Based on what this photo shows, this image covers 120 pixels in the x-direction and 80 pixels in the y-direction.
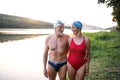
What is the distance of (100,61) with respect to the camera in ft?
Answer: 71.5

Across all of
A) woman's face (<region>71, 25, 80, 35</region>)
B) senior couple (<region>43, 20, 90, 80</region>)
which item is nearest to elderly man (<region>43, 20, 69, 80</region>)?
senior couple (<region>43, 20, 90, 80</region>)

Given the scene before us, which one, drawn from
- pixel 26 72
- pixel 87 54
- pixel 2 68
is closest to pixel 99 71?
pixel 26 72

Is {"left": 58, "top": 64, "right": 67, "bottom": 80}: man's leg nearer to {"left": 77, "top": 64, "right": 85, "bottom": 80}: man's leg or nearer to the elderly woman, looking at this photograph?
the elderly woman

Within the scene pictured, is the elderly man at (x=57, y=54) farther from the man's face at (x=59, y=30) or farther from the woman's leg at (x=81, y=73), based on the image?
the woman's leg at (x=81, y=73)

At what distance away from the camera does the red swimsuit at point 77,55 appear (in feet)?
30.7

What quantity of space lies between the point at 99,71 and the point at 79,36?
842 cm

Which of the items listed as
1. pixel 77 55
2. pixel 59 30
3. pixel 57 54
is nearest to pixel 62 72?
pixel 57 54

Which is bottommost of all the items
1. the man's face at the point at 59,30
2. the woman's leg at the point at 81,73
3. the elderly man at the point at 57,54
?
the woman's leg at the point at 81,73

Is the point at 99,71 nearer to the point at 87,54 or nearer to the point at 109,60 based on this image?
the point at 109,60

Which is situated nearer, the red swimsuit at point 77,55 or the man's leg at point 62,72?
the red swimsuit at point 77,55

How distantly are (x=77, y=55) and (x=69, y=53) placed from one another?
25 cm

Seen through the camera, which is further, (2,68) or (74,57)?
(2,68)

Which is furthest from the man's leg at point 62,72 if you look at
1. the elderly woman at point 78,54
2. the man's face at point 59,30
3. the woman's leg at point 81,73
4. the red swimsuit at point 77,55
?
the man's face at point 59,30

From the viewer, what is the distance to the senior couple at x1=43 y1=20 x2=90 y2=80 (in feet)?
30.8
